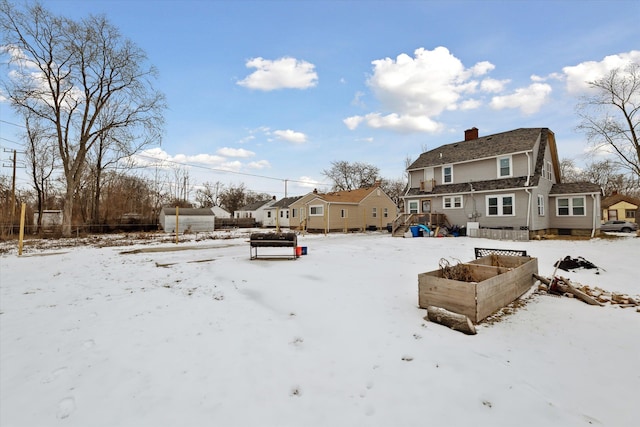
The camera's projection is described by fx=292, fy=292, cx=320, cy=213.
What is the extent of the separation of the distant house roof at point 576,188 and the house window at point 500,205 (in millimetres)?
4003

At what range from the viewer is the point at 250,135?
26.0 meters

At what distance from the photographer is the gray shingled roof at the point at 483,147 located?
1919cm

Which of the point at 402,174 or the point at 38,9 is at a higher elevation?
the point at 38,9

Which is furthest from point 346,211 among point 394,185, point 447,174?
point 394,185

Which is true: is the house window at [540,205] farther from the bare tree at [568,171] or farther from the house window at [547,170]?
the bare tree at [568,171]

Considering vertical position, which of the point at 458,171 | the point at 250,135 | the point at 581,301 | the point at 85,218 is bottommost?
the point at 581,301

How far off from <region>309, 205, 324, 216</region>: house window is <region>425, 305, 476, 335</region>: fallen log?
23.5 meters

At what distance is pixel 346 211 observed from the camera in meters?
28.7

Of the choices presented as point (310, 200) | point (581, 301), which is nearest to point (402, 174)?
point (310, 200)

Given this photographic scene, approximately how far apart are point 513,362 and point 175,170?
5554cm

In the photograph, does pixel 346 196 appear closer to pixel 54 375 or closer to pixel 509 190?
pixel 509 190

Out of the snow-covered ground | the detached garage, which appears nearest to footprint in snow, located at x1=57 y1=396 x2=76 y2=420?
the snow-covered ground

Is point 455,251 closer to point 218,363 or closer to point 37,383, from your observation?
point 218,363

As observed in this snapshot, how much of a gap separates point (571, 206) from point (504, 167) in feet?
16.8
